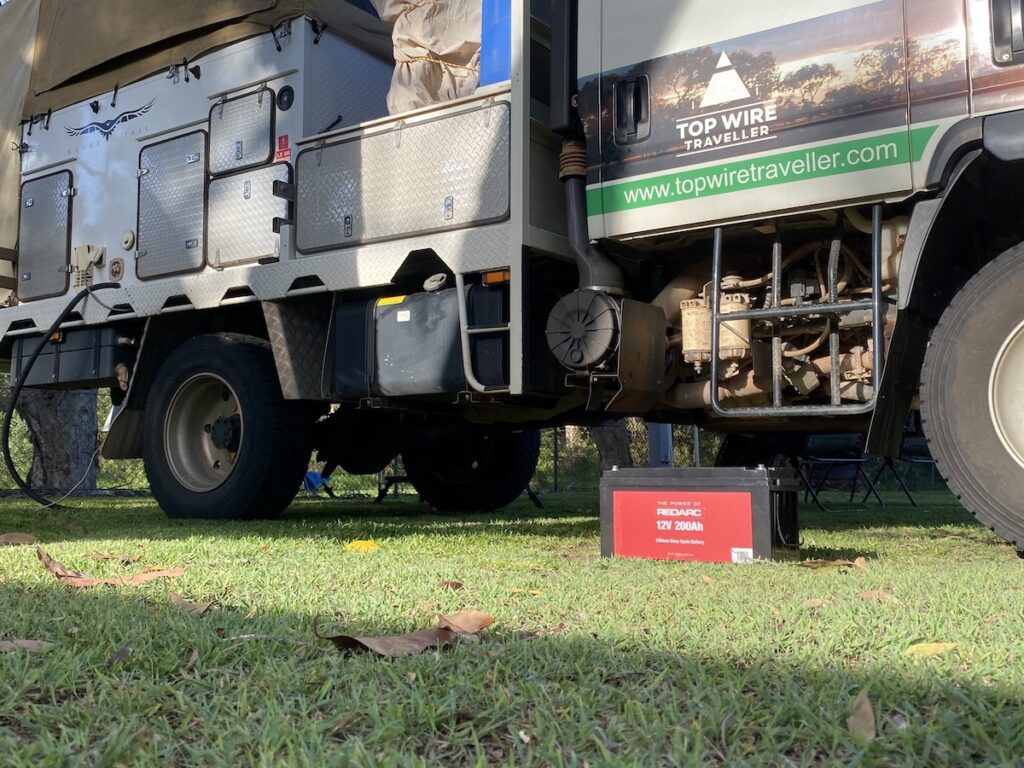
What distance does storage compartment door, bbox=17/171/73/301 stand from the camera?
6.78m

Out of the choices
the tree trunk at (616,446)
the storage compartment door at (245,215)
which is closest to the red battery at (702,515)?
the storage compartment door at (245,215)

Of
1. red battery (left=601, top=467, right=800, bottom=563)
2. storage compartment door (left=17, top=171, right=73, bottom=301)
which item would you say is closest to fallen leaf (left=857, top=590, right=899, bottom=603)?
red battery (left=601, top=467, right=800, bottom=563)

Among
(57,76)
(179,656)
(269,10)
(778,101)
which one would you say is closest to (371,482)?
(57,76)

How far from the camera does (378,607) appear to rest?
7.98ft

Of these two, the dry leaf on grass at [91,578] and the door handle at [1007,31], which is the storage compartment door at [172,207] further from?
the door handle at [1007,31]

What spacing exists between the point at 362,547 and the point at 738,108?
7.74 ft

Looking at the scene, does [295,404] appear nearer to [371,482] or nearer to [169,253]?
[169,253]

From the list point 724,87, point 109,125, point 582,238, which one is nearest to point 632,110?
point 724,87

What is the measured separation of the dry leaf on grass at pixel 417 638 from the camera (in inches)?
75.5

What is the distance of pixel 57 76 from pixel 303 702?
647 cm

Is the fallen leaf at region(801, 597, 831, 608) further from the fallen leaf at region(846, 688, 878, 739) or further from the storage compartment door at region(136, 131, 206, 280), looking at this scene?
the storage compartment door at region(136, 131, 206, 280)

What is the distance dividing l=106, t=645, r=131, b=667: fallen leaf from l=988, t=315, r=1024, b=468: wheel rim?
293cm

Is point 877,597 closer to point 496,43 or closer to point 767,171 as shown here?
point 767,171

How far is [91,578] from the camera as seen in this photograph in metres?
2.90
